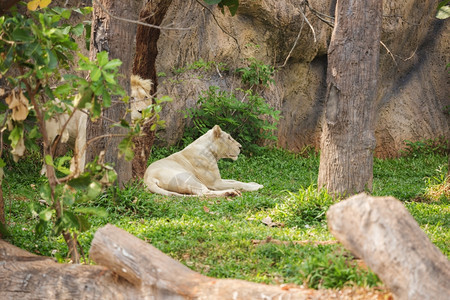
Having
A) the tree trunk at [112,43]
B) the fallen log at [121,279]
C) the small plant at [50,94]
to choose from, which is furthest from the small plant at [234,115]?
the fallen log at [121,279]

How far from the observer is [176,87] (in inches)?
475

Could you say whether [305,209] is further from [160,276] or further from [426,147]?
[426,147]

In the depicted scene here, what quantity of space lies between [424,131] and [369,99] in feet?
25.7

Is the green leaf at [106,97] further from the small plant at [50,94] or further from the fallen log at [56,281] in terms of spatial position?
the fallen log at [56,281]

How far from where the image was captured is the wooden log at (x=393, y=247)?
3.08 m

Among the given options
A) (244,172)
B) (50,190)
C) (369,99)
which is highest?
(369,99)

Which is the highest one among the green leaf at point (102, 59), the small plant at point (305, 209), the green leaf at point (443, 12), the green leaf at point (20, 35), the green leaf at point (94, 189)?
the green leaf at point (443, 12)

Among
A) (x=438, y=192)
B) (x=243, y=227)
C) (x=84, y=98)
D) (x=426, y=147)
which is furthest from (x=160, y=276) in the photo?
(x=426, y=147)

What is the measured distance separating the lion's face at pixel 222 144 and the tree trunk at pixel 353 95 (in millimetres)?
3276

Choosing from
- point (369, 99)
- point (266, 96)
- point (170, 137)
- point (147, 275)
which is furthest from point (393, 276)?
point (266, 96)

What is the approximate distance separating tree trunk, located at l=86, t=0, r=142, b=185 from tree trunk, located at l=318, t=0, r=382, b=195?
99.0 inches

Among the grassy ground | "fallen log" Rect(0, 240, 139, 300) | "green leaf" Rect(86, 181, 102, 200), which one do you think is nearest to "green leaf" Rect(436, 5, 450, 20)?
the grassy ground

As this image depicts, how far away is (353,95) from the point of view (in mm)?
6586

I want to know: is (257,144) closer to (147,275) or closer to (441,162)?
(441,162)
